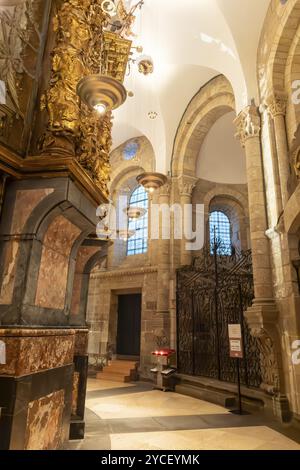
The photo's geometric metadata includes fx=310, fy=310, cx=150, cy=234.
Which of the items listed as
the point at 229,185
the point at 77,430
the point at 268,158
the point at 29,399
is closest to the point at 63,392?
the point at 29,399

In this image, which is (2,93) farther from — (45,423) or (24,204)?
(45,423)

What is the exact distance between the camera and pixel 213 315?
9289 mm

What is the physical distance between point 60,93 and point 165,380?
744cm

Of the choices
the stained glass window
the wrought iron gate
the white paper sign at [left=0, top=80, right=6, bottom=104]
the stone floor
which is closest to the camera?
the white paper sign at [left=0, top=80, right=6, bottom=104]

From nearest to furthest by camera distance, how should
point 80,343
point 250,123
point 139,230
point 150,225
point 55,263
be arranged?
point 55,263, point 80,343, point 250,123, point 150,225, point 139,230

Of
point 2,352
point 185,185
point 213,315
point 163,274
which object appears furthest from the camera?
point 185,185

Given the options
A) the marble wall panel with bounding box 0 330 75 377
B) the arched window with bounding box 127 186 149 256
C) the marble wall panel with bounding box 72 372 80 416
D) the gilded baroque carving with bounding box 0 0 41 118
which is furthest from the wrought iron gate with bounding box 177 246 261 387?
the gilded baroque carving with bounding box 0 0 41 118

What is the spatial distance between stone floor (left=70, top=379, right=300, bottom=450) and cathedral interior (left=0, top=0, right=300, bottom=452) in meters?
0.04

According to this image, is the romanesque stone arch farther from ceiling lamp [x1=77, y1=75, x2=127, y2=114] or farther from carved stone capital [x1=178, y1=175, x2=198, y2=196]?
ceiling lamp [x1=77, y1=75, x2=127, y2=114]

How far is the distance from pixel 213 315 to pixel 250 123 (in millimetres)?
5459

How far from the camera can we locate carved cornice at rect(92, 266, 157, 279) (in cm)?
1151

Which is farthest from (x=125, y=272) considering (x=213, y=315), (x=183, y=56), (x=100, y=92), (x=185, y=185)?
(x=100, y=92)
